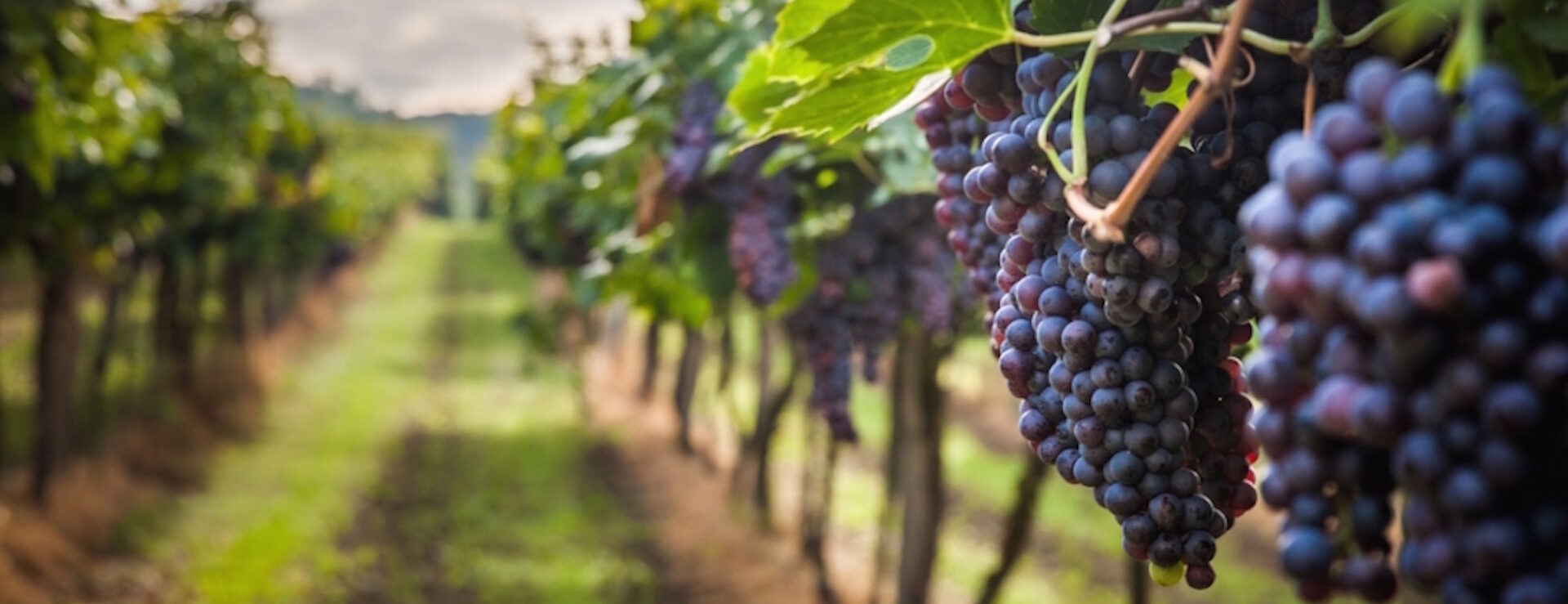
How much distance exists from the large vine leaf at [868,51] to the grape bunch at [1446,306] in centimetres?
49

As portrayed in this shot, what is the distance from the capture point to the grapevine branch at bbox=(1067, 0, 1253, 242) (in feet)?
2.93

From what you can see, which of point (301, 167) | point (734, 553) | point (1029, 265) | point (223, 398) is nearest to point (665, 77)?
point (1029, 265)

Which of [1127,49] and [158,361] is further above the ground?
[1127,49]

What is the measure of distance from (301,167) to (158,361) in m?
4.75

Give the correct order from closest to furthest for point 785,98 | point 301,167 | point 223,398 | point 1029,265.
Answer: point 1029,265, point 785,98, point 223,398, point 301,167

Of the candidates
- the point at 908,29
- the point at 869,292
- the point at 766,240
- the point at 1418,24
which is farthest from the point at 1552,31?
the point at 869,292

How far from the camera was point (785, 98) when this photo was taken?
1698mm

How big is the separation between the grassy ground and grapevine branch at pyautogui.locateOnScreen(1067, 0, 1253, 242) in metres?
8.43

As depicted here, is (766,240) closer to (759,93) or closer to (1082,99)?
(759,93)

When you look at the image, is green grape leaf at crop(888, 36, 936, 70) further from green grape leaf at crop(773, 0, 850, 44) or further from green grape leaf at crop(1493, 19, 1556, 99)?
green grape leaf at crop(1493, 19, 1556, 99)

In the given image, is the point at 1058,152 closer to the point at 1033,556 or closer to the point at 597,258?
the point at 597,258

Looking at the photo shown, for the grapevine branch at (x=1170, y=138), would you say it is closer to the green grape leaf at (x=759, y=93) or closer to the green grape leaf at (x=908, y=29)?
the green grape leaf at (x=908, y=29)

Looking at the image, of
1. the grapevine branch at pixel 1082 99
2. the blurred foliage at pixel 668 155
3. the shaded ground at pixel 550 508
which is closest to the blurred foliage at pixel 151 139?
the blurred foliage at pixel 668 155

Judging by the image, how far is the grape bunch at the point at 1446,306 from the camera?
699 millimetres
